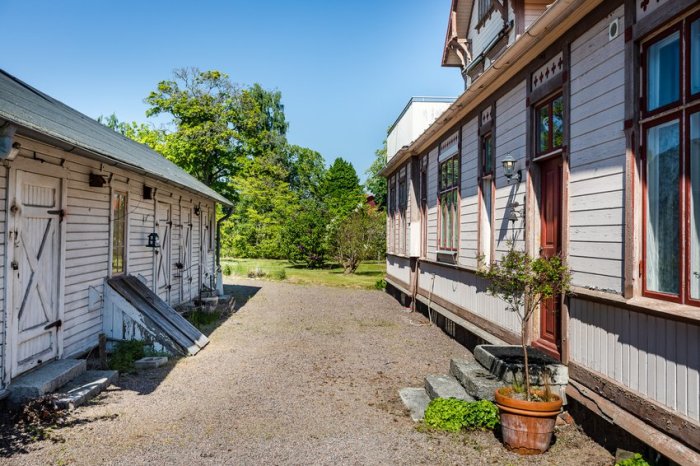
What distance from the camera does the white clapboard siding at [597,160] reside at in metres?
4.76

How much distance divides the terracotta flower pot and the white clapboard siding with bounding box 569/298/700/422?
0.66 m

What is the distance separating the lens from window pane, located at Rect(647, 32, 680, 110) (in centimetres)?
405

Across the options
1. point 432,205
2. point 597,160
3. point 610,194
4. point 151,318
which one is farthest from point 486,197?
point 151,318

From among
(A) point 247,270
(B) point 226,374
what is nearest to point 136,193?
(B) point 226,374

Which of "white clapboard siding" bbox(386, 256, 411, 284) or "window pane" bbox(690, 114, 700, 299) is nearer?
"window pane" bbox(690, 114, 700, 299)

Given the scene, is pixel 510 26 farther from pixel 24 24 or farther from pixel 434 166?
pixel 24 24

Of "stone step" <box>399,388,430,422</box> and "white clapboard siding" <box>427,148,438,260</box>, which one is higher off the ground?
"white clapboard siding" <box>427,148,438,260</box>

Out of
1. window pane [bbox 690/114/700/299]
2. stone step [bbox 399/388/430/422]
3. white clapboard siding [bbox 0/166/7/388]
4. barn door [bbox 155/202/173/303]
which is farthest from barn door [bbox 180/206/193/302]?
window pane [bbox 690/114/700/299]

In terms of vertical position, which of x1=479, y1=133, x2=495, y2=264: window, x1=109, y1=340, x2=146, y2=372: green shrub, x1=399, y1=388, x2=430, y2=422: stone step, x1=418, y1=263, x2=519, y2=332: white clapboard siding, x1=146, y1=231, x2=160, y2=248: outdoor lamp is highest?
x1=479, y1=133, x2=495, y2=264: window

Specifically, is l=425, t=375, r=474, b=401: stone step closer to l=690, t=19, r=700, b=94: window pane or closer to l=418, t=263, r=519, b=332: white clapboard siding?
l=418, t=263, r=519, b=332: white clapboard siding

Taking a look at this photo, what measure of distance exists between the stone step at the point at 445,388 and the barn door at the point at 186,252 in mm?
8661

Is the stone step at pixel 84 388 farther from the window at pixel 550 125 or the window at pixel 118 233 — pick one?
the window at pixel 550 125

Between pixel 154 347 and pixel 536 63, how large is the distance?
685 centimetres

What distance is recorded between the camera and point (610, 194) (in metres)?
4.89
